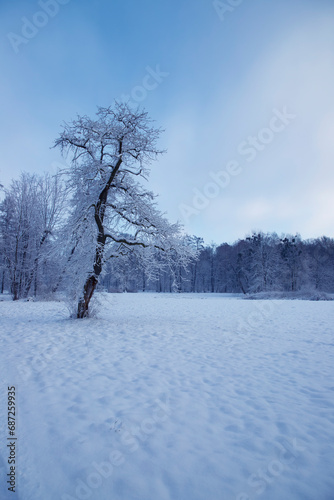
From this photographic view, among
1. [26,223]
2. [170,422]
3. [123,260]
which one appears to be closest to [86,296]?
[123,260]

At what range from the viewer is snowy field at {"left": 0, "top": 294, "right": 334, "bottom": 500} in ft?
7.25

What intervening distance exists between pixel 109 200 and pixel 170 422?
361 inches

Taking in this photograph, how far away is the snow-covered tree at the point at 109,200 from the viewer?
945 cm

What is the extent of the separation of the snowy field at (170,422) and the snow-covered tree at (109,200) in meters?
3.89

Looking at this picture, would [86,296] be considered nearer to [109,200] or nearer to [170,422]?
[109,200]

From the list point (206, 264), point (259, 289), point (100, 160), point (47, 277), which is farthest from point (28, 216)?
point (206, 264)

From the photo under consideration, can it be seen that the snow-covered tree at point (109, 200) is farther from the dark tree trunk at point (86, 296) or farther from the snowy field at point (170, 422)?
the snowy field at point (170, 422)

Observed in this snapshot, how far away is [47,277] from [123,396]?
78.4 ft

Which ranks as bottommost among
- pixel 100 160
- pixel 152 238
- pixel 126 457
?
pixel 126 457

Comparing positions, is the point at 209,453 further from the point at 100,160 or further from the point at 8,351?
the point at 100,160

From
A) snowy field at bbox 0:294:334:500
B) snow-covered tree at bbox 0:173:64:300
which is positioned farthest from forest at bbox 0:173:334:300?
snowy field at bbox 0:294:334:500

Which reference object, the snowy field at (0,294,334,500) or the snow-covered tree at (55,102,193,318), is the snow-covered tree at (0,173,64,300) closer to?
the snow-covered tree at (55,102,193,318)

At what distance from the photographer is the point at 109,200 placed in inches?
420

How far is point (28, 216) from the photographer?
75.4 feet
